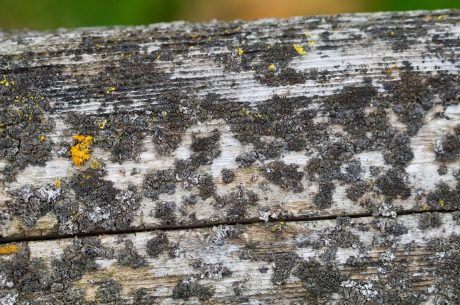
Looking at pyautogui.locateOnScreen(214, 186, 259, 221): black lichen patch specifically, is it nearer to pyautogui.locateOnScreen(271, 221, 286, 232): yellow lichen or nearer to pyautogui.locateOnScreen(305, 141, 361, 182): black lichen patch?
pyautogui.locateOnScreen(271, 221, 286, 232): yellow lichen

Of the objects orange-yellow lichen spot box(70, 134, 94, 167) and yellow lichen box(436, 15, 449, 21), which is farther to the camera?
yellow lichen box(436, 15, 449, 21)

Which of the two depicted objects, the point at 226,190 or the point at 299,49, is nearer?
the point at 226,190

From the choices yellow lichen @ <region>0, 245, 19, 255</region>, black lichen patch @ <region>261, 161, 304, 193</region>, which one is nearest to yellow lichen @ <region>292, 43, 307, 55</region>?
black lichen patch @ <region>261, 161, 304, 193</region>

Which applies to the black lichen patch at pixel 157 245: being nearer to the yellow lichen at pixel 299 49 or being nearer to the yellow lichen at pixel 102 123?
the yellow lichen at pixel 102 123

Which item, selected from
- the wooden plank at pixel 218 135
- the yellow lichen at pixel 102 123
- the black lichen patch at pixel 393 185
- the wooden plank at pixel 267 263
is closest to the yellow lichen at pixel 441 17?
the wooden plank at pixel 218 135

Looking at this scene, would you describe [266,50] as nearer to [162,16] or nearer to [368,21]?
[368,21]

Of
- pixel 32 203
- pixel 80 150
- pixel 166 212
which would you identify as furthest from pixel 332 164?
pixel 32 203

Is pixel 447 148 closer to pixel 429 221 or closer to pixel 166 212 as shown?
pixel 429 221
